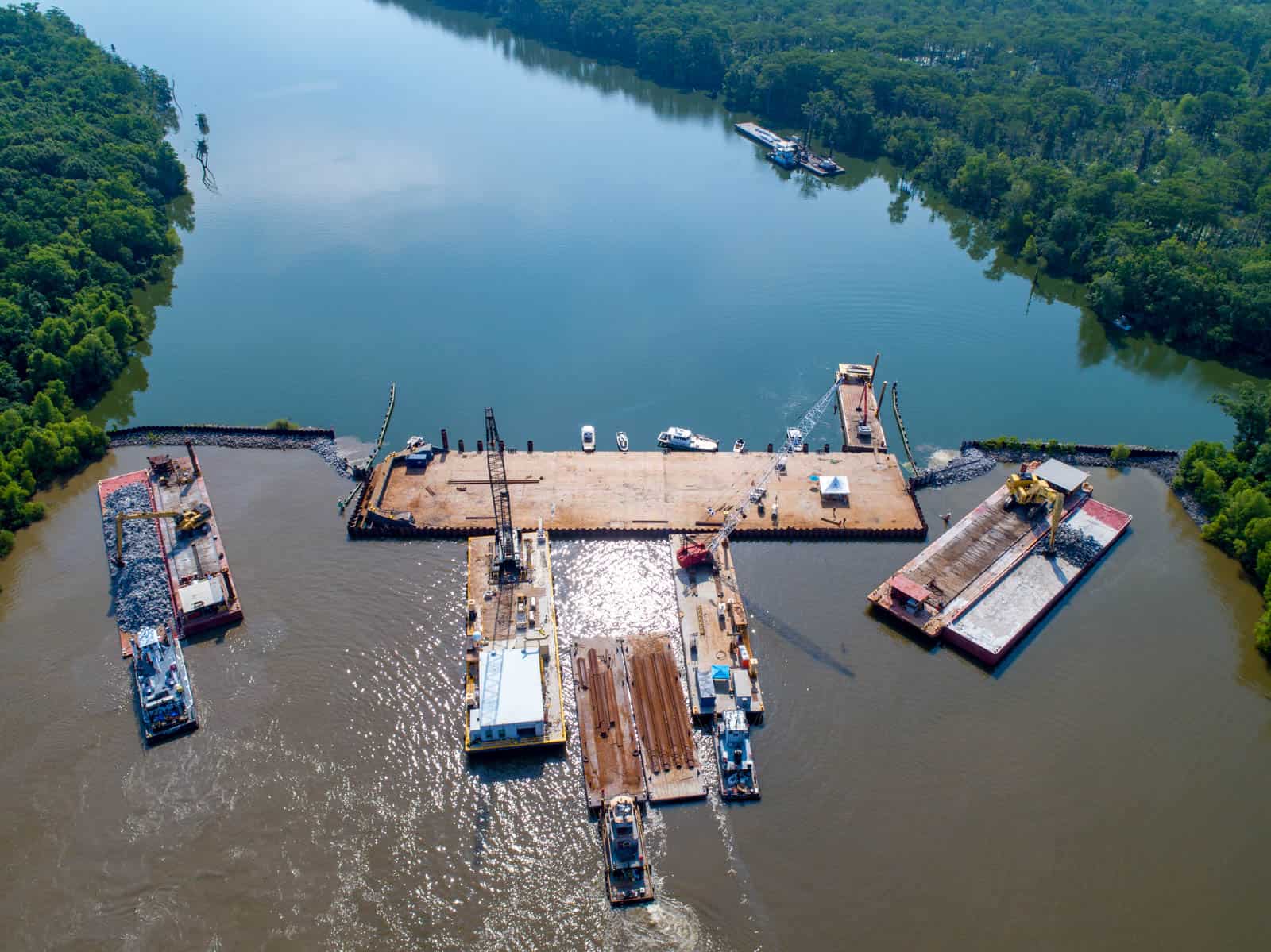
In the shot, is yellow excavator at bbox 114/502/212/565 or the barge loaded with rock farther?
yellow excavator at bbox 114/502/212/565

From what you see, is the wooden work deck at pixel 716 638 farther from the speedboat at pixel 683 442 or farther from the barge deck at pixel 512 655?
the speedboat at pixel 683 442

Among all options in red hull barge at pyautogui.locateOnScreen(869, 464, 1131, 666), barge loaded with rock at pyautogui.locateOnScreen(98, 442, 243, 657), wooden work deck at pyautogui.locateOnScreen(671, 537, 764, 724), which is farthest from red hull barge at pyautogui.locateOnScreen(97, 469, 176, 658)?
red hull barge at pyautogui.locateOnScreen(869, 464, 1131, 666)

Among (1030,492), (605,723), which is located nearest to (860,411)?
(1030,492)

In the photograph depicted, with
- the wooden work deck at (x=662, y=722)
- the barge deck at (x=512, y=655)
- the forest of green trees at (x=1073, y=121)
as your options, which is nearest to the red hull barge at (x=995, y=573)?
the wooden work deck at (x=662, y=722)

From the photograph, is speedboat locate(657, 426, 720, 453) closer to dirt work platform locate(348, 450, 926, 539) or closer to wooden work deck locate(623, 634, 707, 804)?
dirt work platform locate(348, 450, 926, 539)

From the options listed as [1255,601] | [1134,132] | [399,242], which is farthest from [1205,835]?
[1134,132]
